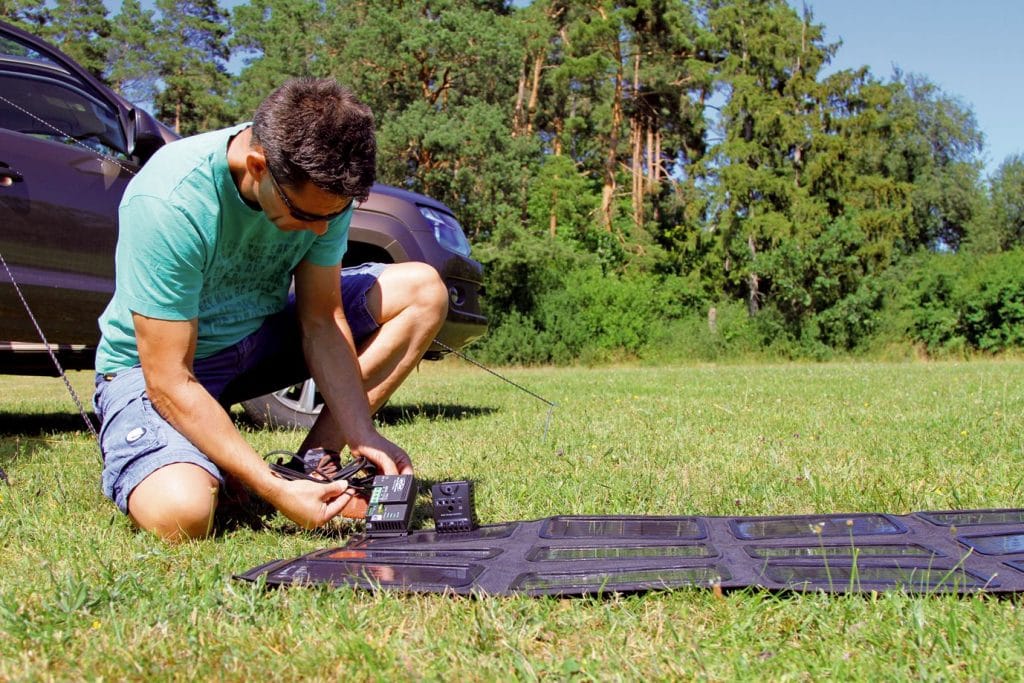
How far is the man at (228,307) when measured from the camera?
228cm

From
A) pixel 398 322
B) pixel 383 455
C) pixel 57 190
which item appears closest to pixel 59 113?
pixel 57 190

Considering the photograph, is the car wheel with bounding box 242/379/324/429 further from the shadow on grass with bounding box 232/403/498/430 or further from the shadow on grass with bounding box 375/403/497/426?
the shadow on grass with bounding box 375/403/497/426

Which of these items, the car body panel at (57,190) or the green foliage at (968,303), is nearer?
the car body panel at (57,190)

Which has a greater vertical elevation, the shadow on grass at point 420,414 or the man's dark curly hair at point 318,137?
the man's dark curly hair at point 318,137

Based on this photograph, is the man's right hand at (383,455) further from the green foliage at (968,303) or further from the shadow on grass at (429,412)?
the green foliage at (968,303)

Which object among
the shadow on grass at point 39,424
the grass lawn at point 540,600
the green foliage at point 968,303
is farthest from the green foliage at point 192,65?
the grass lawn at point 540,600

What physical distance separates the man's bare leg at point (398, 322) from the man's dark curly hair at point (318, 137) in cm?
99

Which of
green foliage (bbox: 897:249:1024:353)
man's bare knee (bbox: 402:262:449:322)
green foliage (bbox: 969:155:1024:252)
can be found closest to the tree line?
green foliage (bbox: 897:249:1024:353)

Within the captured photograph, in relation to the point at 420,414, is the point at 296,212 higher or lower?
higher

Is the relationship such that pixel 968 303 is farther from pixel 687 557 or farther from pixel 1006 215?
pixel 687 557

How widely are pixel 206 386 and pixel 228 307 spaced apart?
0.91 ft

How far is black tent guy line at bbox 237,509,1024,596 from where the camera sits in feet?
6.45

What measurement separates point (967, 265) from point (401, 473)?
22.9 m

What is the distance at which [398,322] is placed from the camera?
327 centimetres
